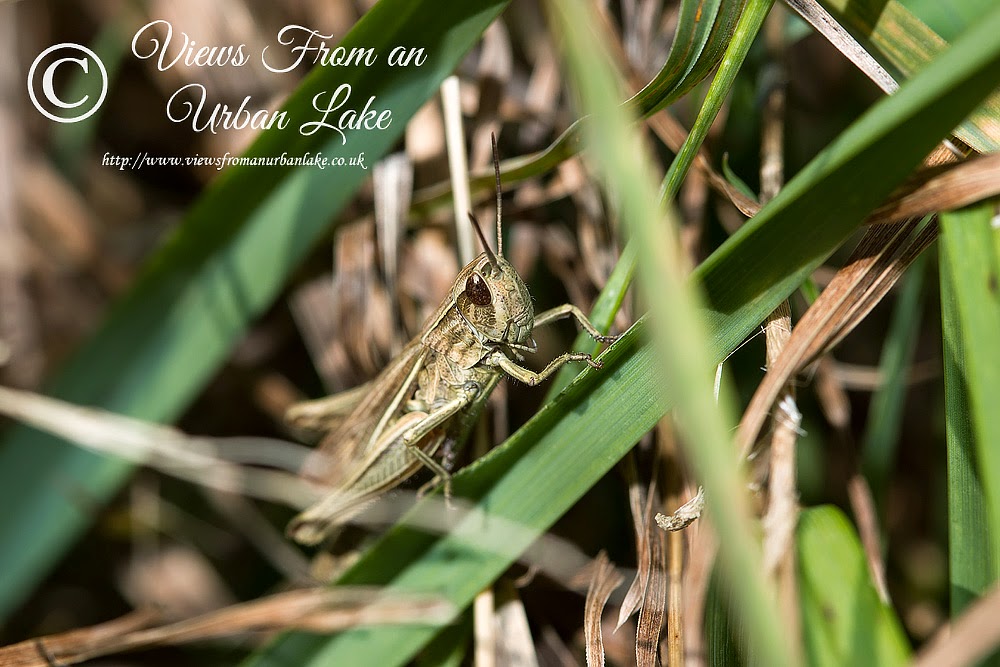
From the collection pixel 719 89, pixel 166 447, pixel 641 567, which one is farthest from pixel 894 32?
pixel 166 447

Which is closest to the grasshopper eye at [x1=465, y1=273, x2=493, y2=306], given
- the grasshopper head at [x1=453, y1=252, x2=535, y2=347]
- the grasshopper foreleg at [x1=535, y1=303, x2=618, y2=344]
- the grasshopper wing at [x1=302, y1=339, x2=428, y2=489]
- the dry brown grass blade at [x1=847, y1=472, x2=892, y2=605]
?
the grasshopper head at [x1=453, y1=252, x2=535, y2=347]

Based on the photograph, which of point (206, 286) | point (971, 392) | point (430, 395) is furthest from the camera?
point (206, 286)

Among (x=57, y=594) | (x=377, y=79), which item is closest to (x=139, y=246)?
(x=57, y=594)

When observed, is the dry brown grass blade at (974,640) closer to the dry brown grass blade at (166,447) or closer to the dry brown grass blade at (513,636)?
the dry brown grass blade at (513,636)

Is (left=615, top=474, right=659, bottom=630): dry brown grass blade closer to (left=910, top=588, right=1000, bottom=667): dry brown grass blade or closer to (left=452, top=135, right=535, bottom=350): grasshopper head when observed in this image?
(left=452, top=135, right=535, bottom=350): grasshopper head

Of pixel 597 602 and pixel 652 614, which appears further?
pixel 597 602

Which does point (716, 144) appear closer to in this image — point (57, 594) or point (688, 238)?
point (688, 238)

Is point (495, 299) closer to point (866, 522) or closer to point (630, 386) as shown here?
point (630, 386)
